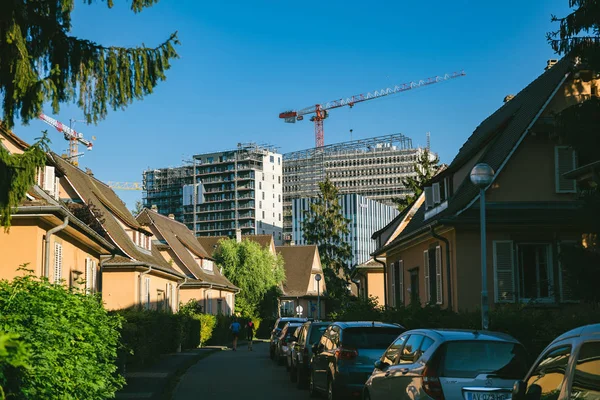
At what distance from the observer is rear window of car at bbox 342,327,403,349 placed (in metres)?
14.9

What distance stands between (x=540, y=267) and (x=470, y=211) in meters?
3.18

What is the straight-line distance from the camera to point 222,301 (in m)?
60.5

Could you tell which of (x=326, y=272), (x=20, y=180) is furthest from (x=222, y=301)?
(x=20, y=180)

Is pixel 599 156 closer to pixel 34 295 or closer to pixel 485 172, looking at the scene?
pixel 485 172

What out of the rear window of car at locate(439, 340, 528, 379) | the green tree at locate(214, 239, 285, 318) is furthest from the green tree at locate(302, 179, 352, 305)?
the rear window of car at locate(439, 340, 528, 379)

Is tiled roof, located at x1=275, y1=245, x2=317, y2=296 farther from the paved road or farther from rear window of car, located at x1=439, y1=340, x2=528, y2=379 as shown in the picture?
rear window of car, located at x1=439, y1=340, x2=528, y2=379

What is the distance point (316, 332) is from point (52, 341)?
13.4 metres

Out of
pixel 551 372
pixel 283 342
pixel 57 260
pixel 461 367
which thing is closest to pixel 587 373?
pixel 551 372

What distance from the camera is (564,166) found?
83.0 ft

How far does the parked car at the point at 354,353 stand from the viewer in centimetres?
1466

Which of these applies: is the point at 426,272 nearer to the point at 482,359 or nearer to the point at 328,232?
the point at 482,359

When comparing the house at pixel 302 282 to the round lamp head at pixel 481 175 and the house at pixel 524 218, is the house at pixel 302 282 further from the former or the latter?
the round lamp head at pixel 481 175

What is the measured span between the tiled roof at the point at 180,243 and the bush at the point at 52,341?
38.7 metres

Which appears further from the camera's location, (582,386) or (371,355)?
(371,355)
